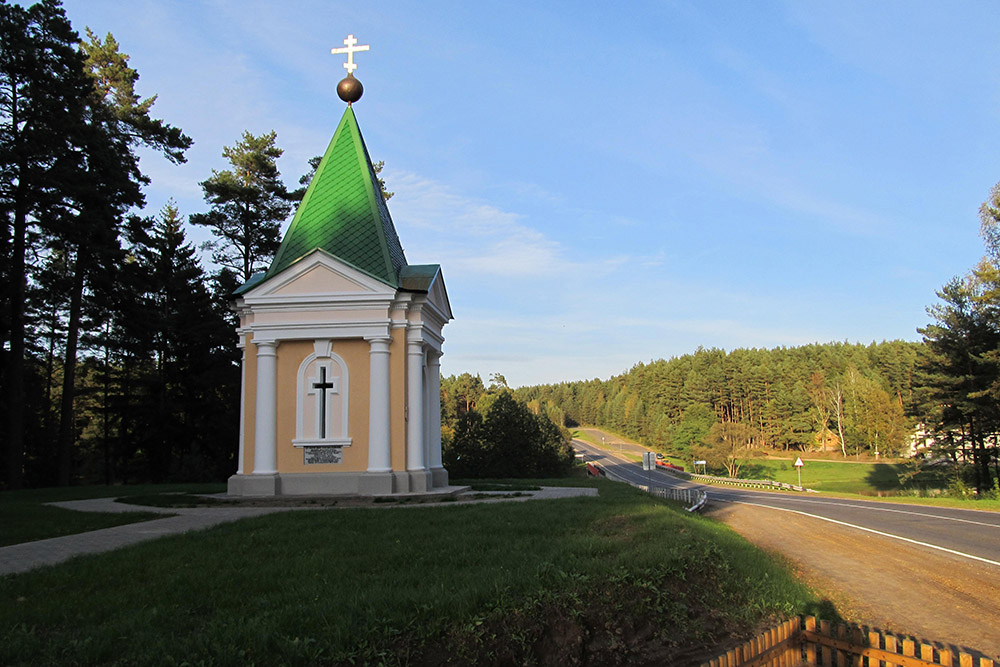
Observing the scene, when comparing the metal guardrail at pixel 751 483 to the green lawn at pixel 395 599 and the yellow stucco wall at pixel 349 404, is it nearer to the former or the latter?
the yellow stucco wall at pixel 349 404

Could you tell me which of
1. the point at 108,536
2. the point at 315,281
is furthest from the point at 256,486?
the point at 108,536

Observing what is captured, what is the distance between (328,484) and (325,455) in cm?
71

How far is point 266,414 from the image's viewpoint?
16.7m

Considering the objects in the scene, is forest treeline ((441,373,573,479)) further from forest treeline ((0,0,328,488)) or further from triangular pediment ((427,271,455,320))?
triangular pediment ((427,271,455,320))

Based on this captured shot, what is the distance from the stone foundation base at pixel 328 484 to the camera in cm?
1598

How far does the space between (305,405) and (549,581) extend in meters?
11.7

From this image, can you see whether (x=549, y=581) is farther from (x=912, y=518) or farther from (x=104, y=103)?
(x=104, y=103)

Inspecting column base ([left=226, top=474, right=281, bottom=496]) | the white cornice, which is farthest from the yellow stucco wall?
column base ([left=226, top=474, right=281, bottom=496])

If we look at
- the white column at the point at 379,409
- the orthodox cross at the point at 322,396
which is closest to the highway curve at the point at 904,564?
the white column at the point at 379,409

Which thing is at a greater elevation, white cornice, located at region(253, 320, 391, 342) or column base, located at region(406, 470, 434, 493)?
white cornice, located at region(253, 320, 391, 342)

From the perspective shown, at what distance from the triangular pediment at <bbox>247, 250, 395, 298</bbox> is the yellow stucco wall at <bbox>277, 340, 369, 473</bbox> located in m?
1.24

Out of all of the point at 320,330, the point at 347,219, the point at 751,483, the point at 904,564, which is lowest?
the point at 751,483

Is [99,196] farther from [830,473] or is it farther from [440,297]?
[830,473]

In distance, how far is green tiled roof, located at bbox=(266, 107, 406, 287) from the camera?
58.3ft
